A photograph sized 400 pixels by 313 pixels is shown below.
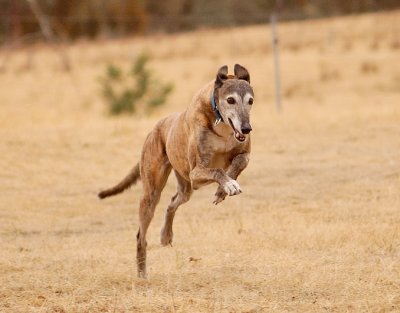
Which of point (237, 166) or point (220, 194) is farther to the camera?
point (237, 166)

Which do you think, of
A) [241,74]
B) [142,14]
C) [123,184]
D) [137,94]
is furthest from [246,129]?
[142,14]

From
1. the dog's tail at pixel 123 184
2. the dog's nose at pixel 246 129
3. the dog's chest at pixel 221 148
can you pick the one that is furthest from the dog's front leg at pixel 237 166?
the dog's tail at pixel 123 184

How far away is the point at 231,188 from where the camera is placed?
7445 mm

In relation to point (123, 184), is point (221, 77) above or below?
above

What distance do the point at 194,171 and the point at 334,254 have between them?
211 centimetres

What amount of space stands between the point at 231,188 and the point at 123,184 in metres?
2.28

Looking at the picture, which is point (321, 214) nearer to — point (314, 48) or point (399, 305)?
point (399, 305)

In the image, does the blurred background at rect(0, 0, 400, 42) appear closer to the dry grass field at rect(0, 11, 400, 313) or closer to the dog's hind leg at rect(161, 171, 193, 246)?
the dry grass field at rect(0, 11, 400, 313)

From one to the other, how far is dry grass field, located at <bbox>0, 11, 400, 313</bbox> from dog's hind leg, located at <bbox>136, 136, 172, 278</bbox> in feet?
1.21

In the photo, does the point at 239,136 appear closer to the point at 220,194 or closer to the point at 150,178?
the point at 220,194

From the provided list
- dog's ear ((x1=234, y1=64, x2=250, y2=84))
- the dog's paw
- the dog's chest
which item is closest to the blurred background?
dog's ear ((x1=234, y1=64, x2=250, y2=84))

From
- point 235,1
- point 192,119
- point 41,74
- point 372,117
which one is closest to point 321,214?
point 192,119

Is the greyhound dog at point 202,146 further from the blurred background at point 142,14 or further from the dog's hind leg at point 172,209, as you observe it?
the blurred background at point 142,14

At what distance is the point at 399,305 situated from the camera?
7164 mm
